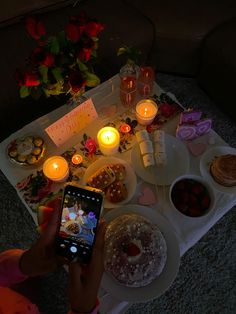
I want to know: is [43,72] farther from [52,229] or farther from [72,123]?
[52,229]

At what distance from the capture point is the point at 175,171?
1235 millimetres

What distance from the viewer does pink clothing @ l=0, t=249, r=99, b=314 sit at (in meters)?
1.04

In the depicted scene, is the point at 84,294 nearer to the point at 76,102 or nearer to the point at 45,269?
the point at 45,269

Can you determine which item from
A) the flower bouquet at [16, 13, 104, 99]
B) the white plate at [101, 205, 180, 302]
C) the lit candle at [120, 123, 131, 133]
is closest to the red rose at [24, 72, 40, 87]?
the flower bouquet at [16, 13, 104, 99]

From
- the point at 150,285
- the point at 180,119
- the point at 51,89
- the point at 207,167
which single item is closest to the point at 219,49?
the point at 180,119

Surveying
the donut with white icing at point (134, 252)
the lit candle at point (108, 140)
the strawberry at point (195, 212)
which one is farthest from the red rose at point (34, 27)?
the strawberry at point (195, 212)

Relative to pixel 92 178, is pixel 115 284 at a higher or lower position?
lower

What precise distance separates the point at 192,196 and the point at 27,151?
661 mm

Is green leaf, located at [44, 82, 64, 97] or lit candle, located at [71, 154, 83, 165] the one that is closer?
green leaf, located at [44, 82, 64, 97]

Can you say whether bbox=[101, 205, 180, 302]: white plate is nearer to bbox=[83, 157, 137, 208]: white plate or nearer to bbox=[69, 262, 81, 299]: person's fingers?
bbox=[83, 157, 137, 208]: white plate

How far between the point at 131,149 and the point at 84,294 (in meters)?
0.64

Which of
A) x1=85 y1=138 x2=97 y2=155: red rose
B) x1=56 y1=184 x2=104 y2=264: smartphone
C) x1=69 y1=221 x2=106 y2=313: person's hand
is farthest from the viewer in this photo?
x1=85 y1=138 x2=97 y2=155: red rose

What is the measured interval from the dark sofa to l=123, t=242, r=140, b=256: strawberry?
3.34 ft

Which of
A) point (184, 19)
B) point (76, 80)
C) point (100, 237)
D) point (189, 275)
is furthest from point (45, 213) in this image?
point (184, 19)
